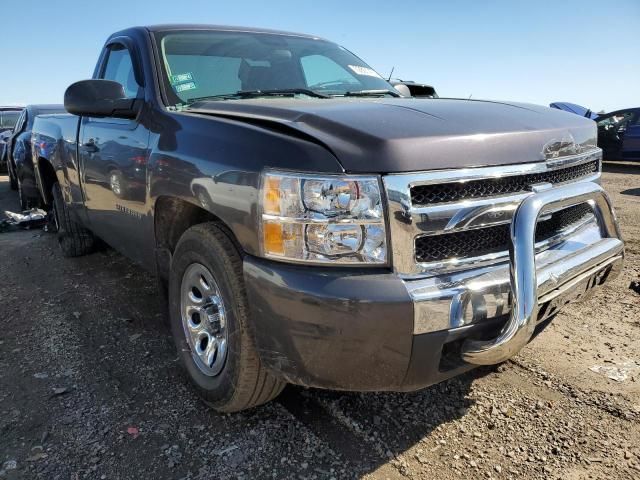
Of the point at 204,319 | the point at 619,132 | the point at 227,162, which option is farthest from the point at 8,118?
the point at 619,132

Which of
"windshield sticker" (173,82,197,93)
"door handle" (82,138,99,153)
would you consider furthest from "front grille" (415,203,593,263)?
"door handle" (82,138,99,153)

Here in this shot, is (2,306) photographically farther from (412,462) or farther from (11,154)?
(11,154)

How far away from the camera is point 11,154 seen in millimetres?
8977

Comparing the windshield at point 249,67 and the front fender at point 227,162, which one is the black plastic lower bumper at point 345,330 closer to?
the front fender at point 227,162

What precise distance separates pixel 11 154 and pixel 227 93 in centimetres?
773

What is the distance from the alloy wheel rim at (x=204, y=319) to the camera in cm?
238

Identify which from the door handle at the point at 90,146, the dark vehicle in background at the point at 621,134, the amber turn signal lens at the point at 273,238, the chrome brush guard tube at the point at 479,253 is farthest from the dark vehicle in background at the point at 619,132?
the amber turn signal lens at the point at 273,238

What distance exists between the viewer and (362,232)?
180cm

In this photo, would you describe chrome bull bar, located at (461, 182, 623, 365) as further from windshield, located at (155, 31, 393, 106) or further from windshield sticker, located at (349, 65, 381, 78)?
windshield sticker, located at (349, 65, 381, 78)

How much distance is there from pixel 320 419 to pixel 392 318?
926 millimetres

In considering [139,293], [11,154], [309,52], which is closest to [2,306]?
[139,293]

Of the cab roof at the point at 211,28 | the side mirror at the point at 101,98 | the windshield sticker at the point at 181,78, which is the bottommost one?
the side mirror at the point at 101,98

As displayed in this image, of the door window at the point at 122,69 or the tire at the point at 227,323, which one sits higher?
the door window at the point at 122,69

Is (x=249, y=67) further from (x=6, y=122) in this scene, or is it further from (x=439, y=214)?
(x=6, y=122)
